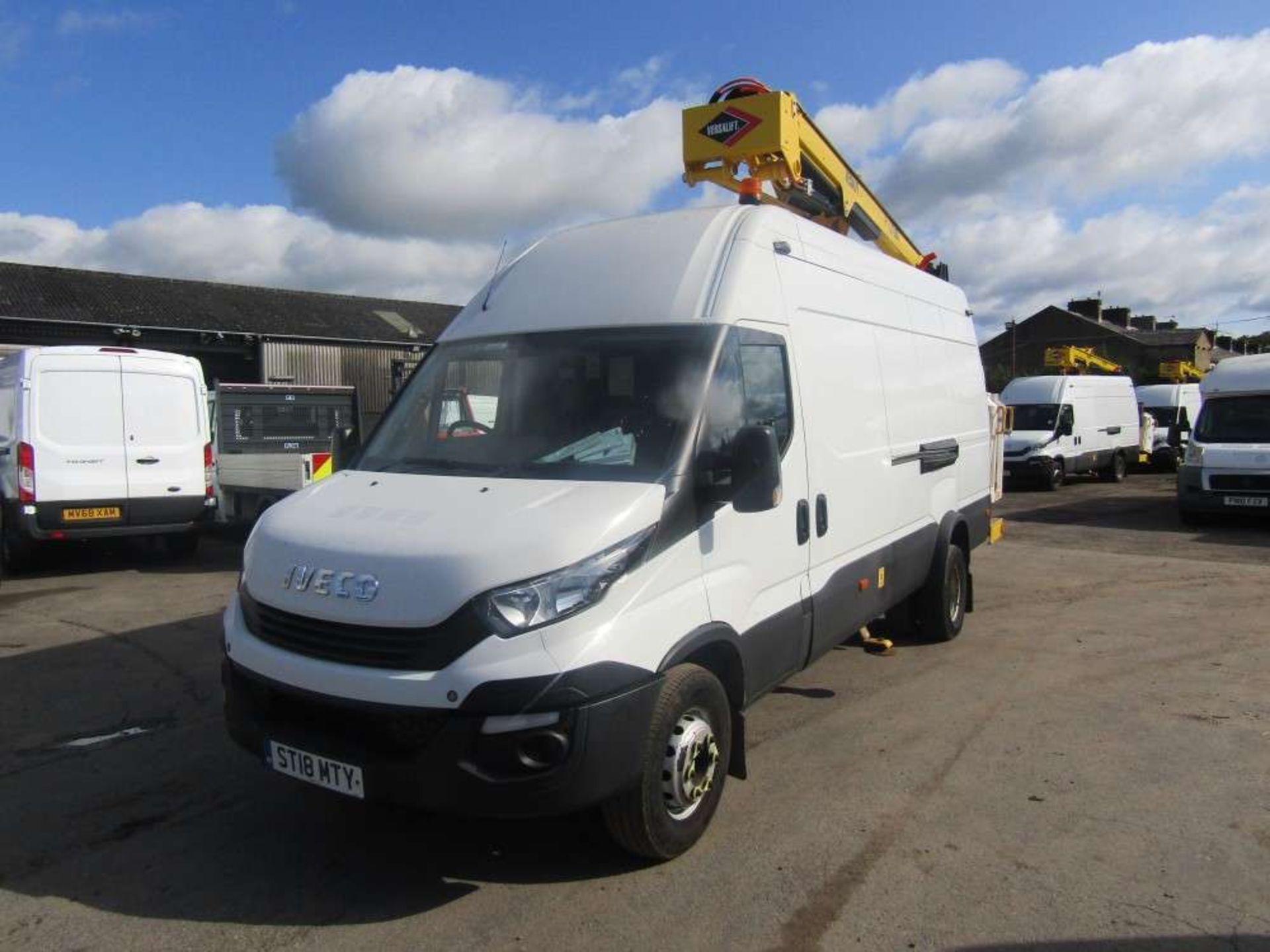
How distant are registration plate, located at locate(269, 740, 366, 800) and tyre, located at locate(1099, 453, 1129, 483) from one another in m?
23.1

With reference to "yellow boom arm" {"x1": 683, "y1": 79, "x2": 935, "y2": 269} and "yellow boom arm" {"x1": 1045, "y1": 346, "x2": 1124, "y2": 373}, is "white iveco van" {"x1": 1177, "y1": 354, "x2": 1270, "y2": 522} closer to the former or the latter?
"yellow boom arm" {"x1": 683, "y1": 79, "x2": 935, "y2": 269}

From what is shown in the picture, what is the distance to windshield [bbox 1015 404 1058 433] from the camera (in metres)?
20.5

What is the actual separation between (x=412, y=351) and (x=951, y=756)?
3085 cm

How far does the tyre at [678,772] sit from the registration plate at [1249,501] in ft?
42.7

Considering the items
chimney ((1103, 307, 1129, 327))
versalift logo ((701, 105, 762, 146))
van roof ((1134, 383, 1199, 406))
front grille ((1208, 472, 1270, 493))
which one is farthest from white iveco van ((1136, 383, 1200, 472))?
chimney ((1103, 307, 1129, 327))

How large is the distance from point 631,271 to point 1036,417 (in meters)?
18.7

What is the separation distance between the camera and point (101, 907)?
336cm

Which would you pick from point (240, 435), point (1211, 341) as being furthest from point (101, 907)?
point (1211, 341)

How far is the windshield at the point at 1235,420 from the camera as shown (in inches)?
558

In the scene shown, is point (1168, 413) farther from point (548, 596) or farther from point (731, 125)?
point (548, 596)

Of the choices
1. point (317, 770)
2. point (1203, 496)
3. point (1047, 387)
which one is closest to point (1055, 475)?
point (1047, 387)

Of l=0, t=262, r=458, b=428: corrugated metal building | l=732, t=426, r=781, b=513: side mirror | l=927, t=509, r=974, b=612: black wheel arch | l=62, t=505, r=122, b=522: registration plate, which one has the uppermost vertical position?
l=0, t=262, r=458, b=428: corrugated metal building

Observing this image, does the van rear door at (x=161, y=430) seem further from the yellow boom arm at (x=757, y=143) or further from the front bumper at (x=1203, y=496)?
the front bumper at (x=1203, y=496)

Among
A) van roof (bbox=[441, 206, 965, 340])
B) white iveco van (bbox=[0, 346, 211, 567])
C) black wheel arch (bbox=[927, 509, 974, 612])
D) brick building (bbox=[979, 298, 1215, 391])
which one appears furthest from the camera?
brick building (bbox=[979, 298, 1215, 391])
